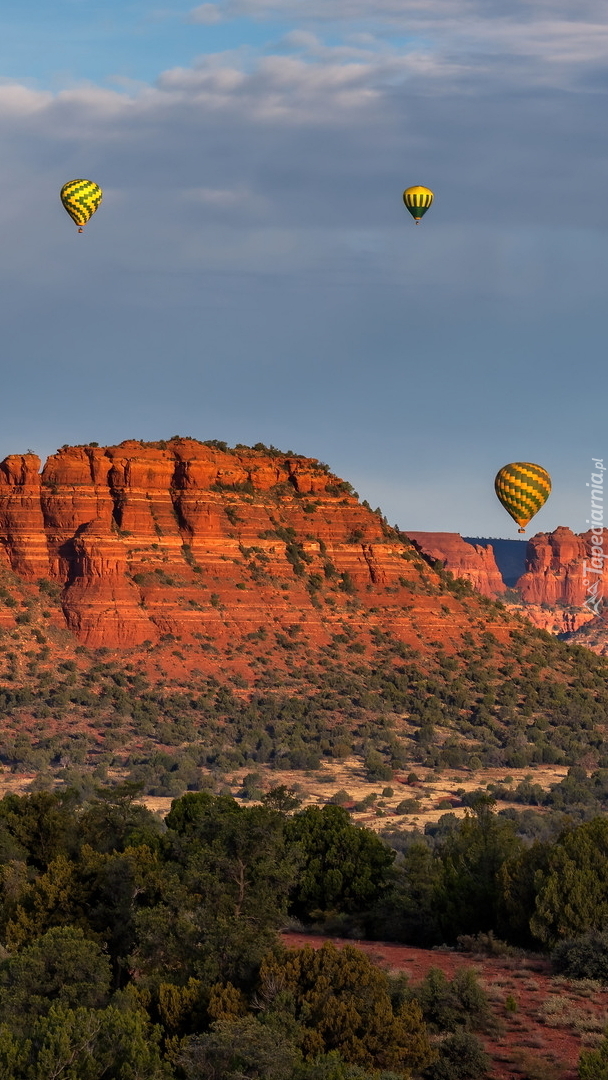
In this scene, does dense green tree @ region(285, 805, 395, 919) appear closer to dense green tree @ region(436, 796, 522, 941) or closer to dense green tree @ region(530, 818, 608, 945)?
dense green tree @ region(436, 796, 522, 941)

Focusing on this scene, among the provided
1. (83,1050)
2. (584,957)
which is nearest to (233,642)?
(584,957)

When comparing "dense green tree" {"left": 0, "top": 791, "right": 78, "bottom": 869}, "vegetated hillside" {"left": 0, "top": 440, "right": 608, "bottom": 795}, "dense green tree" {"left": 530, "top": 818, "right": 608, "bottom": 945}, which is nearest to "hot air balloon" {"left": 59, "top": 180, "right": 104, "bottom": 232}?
"vegetated hillside" {"left": 0, "top": 440, "right": 608, "bottom": 795}

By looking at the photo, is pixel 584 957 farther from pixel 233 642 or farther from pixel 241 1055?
pixel 233 642

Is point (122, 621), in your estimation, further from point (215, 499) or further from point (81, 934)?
point (81, 934)

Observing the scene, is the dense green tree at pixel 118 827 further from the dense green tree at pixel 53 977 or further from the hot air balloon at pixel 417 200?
the hot air balloon at pixel 417 200

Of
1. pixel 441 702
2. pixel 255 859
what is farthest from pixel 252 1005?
pixel 441 702

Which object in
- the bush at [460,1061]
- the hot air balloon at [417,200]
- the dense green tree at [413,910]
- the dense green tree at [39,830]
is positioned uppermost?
the hot air balloon at [417,200]

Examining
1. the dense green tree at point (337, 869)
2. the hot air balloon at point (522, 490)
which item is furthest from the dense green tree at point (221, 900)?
the hot air balloon at point (522, 490)
